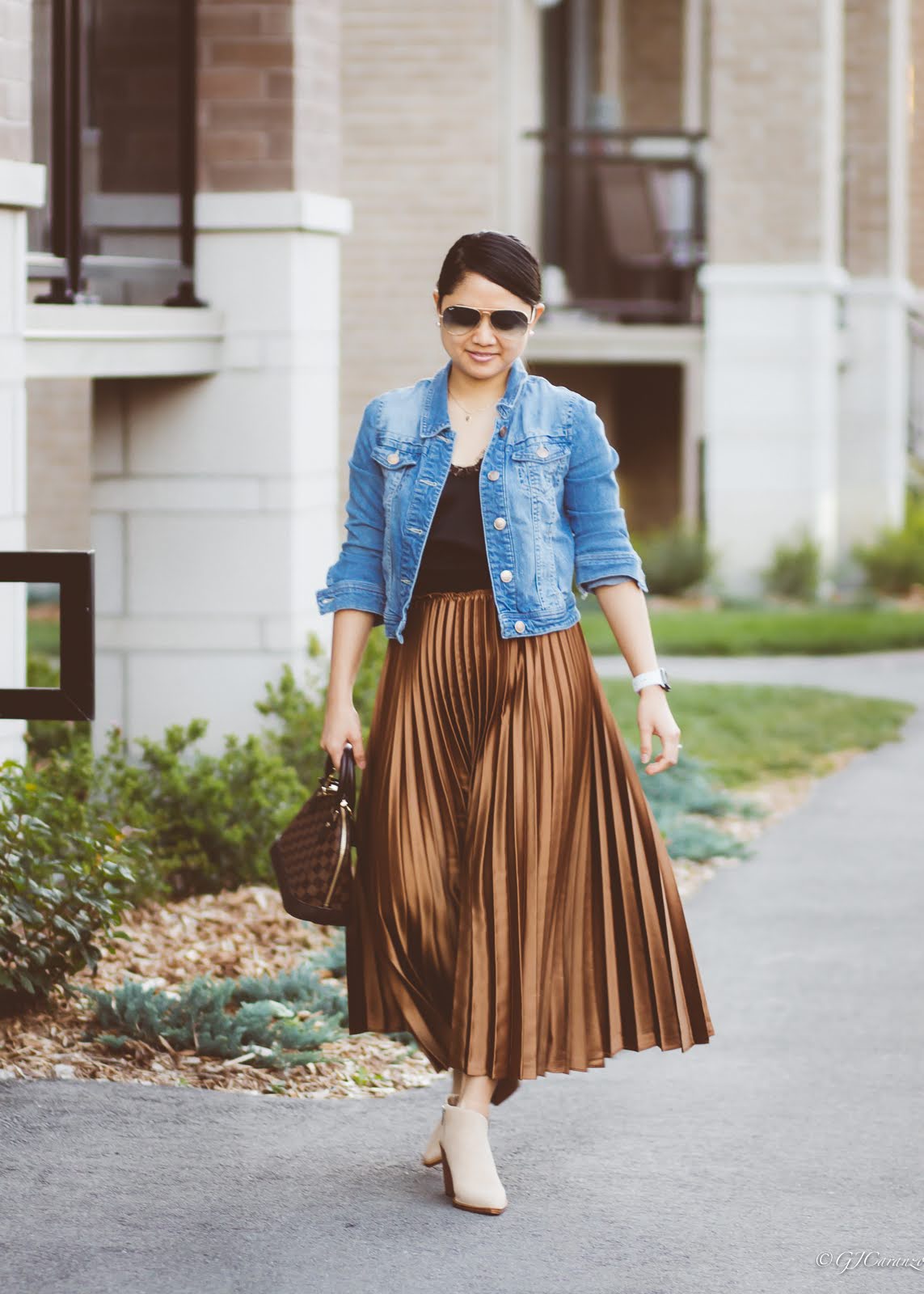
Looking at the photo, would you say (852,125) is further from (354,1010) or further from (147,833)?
(354,1010)

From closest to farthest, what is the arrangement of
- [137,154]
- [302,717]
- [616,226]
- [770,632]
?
1. [302,717]
2. [137,154]
3. [770,632]
4. [616,226]

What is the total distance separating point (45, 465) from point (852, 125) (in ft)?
25.8

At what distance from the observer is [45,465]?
17859mm

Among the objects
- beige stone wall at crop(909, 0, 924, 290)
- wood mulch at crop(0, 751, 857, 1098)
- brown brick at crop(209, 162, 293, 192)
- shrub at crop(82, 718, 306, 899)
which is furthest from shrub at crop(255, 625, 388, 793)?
beige stone wall at crop(909, 0, 924, 290)

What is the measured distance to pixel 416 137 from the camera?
15.1 meters

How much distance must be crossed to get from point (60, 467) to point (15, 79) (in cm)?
1179

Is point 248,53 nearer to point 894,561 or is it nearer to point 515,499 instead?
point 515,499

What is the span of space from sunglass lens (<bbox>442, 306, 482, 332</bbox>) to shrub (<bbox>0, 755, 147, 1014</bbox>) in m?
1.77

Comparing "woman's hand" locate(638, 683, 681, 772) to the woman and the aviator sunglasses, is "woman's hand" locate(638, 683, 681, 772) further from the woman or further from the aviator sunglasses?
the aviator sunglasses

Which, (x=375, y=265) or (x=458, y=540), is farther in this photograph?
(x=375, y=265)

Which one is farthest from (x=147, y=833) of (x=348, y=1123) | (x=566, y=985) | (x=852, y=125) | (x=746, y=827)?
(x=852, y=125)

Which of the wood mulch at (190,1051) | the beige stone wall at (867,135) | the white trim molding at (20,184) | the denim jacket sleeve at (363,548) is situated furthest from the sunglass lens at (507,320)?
the beige stone wall at (867,135)

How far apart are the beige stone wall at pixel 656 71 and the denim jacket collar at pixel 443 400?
1557 cm

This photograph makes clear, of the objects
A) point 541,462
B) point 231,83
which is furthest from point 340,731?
point 231,83
